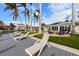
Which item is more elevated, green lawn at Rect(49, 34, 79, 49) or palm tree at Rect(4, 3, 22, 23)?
palm tree at Rect(4, 3, 22, 23)

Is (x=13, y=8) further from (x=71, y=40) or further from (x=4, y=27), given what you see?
(x=71, y=40)

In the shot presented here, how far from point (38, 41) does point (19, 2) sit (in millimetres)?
1243

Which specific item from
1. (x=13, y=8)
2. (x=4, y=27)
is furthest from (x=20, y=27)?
(x=13, y=8)

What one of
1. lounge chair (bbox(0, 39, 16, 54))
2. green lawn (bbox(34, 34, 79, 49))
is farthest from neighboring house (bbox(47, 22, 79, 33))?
lounge chair (bbox(0, 39, 16, 54))

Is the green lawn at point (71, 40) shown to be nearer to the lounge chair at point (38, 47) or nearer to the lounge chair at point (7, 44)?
the lounge chair at point (38, 47)

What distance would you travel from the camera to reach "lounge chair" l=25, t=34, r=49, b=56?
5.14 meters

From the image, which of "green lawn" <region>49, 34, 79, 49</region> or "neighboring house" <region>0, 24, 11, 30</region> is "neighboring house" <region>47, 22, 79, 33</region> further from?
"neighboring house" <region>0, 24, 11, 30</region>

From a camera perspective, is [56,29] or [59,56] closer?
[59,56]

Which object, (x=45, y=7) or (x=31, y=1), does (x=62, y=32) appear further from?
(x=31, y=1)

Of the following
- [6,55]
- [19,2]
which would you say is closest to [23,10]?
[19,2]

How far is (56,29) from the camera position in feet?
20.3

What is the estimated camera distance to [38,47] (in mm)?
5531

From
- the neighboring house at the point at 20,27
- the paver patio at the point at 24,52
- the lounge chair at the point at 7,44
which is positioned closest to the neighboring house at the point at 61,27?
the paver patio at the point at 24,52

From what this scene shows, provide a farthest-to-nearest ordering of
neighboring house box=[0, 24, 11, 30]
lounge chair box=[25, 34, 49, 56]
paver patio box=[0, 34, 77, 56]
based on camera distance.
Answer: neighboring house box=[0, 24, 11, 30] → paver patio box=[0, 34, 77, 56] → lounge chair box=[25, 34, 49, 56]
